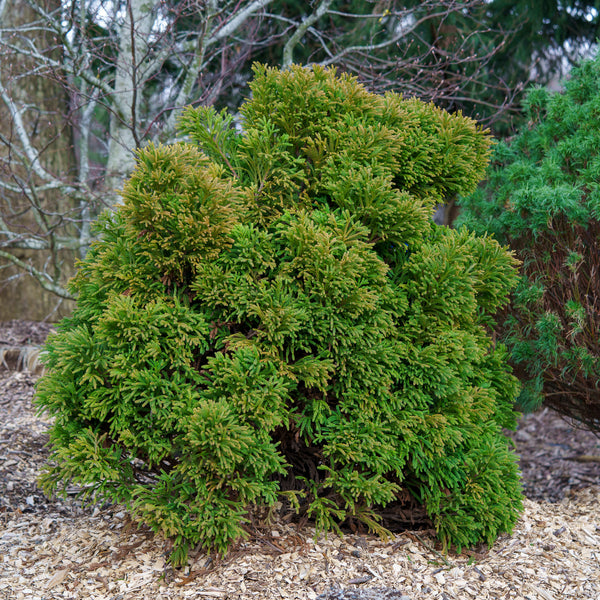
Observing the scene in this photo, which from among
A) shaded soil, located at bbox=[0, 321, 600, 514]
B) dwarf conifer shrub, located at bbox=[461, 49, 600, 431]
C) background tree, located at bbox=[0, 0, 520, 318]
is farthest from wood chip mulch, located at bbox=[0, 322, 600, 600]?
background tree, located at bbox=[0, 0, 520, 318]

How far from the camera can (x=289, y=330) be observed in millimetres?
2572

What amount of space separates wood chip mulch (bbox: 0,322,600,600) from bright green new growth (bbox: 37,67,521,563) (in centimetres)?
15

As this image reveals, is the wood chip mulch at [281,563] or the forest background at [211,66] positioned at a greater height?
the forest background at [211,66]

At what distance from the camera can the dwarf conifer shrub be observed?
3557mm

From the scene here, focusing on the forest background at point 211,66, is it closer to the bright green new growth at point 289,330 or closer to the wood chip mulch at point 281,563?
the bright green new growth at point 289,330

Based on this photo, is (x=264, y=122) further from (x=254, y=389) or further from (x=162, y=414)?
(x=162, y=414)

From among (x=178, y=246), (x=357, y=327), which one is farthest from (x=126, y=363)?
(x=357, y=327)

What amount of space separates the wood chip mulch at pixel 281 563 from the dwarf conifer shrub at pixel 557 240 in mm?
1013

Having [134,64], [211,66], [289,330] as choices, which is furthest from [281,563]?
[211,66]

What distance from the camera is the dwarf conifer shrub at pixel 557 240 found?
11.7ft

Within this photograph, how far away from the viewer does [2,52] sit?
198 inches

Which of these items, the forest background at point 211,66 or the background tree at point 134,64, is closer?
the background tree at point 134,64

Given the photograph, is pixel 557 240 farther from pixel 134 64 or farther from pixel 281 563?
pixel 134 64

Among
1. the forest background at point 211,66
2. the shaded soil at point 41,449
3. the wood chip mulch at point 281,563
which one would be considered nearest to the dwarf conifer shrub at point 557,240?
the shaded soil at point 41,449
